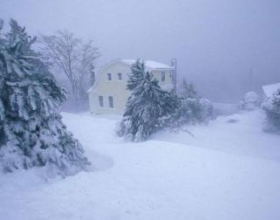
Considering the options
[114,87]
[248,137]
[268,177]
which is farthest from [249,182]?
[114,87]

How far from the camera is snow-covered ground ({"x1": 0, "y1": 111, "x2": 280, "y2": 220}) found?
224 inches

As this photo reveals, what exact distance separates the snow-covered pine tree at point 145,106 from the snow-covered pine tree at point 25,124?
7.16 meters

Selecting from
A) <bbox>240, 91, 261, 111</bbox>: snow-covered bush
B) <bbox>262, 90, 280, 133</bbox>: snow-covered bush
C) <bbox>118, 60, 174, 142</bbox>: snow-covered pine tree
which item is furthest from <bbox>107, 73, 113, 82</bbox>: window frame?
<bbox>240, 91, 261, 111</bbox>: snow-covered bush

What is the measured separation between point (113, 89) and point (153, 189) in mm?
21030

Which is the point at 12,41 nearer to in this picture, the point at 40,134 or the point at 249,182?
the point at 40,134

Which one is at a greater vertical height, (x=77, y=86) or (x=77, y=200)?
(x=77, y=86)

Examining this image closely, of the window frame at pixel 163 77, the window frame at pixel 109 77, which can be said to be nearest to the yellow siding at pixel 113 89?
the window frame at pixel 109 77

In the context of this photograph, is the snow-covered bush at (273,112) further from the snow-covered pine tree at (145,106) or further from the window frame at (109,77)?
the window frame at (109,77)

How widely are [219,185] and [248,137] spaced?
12.5 metres

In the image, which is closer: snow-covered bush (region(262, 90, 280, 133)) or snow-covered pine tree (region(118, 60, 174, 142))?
snow-covered pine tree (region(118, 60, 174, 142))

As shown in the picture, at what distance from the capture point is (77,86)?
A: 35719mm

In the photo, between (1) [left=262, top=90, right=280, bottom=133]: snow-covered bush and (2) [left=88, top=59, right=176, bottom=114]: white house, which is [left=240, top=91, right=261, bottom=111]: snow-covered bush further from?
(1) [left=262, top=90, right=280, bottom=133]: snow-covered bush

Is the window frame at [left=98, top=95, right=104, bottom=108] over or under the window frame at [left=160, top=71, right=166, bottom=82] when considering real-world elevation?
under

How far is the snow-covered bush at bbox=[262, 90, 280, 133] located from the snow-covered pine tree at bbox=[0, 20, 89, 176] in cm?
1731
